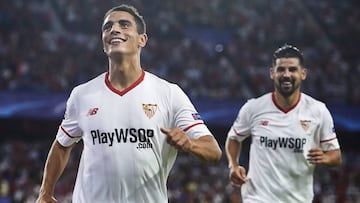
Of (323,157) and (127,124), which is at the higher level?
(127,124)

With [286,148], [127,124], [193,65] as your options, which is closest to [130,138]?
[127,124]

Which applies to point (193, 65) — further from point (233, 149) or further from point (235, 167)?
point (235, 167)

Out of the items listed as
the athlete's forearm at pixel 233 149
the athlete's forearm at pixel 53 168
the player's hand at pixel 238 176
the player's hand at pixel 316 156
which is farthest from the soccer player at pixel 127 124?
the athlete's forearm at pixel 233 149

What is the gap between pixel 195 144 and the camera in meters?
4.25

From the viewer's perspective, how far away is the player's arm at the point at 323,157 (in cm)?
639

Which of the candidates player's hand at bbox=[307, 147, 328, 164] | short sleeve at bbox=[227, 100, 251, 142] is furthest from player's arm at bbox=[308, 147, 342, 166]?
short sleeve at bbox=[227, 100, 251, 142]

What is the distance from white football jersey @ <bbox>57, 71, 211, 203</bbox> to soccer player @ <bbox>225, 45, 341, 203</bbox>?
2.37 metres

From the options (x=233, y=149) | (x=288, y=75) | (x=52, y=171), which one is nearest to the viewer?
(x=52, y=171)

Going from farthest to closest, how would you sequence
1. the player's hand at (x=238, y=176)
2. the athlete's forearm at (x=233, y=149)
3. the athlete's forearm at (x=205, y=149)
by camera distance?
the athlete's forearm at (x=233, y=149) < the player's hand at (x=238, y=176) < the athlete's forearm at (x=205, y=149)

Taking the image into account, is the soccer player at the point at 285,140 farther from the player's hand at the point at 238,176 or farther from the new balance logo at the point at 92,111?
the new balance logo at the point at 92,111

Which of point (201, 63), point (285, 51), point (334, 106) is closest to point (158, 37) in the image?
point (201, 63)

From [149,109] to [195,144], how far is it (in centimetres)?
54

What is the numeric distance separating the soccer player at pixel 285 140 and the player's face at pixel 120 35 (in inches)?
104

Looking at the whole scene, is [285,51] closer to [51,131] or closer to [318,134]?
[318,134]
